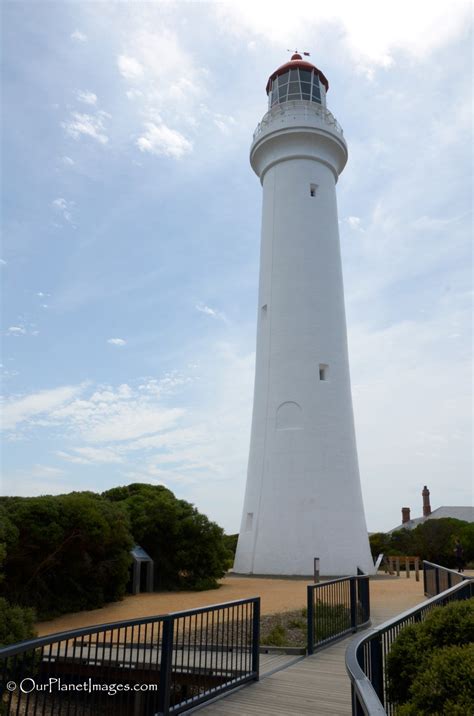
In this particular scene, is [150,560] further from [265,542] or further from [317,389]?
[317,389]

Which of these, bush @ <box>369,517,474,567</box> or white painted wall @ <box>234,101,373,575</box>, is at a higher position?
white painted wall @ <box>234,101,373,575</box>

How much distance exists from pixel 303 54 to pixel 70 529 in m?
23.8

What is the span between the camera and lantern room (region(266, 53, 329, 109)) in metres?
26.7

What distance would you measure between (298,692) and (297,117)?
22771 mm

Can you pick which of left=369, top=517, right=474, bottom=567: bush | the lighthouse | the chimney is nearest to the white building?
the chimney

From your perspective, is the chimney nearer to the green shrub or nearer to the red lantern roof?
the red lantern roof

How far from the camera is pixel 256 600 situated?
827 centimetres

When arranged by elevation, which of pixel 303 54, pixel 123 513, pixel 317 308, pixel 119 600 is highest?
pixel 303 54

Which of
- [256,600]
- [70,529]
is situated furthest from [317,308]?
[256,600]

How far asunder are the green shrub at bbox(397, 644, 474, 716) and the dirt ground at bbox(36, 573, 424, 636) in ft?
28.0

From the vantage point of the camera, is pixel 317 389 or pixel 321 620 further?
pixel 317 389

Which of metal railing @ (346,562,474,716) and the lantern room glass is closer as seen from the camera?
metal railing @ (346,562,474,716)

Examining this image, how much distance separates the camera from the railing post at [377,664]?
18.4ft

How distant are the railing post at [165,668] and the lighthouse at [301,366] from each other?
15.6m
